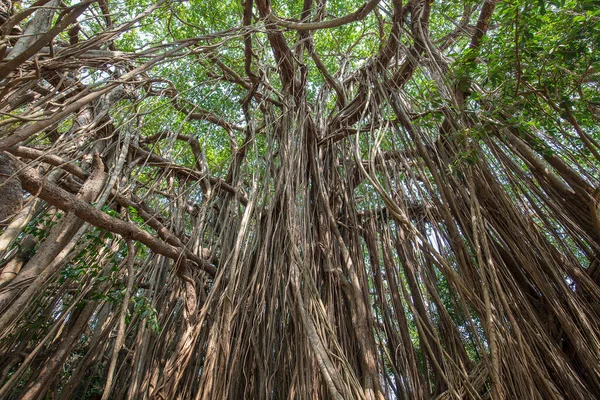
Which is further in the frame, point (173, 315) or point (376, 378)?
point (173, 315)

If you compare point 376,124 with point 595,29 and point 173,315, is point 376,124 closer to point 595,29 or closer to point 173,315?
point 595,29

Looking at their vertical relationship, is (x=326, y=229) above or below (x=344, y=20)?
below

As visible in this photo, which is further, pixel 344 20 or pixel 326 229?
pixel 326 229

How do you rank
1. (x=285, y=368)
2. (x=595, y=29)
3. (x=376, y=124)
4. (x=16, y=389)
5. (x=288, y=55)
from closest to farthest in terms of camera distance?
(x=595, y=29) < (x=285, y=368) < (x=16, y=389) < (x=376, y=124) < (x=288, y=55)

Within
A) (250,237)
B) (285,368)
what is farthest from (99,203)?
(285,368)

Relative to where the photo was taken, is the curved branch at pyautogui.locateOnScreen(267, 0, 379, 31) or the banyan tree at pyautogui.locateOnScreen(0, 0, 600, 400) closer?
the banyan tree at pyautogui.locateOnScreen(0, 0, 600, 400)

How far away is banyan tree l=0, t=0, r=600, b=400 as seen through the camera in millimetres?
1368

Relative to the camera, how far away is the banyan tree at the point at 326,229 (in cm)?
137

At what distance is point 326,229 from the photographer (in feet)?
7.25

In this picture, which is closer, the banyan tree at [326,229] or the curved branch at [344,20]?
the banyan tree at [326,229]

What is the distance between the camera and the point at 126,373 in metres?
2.28

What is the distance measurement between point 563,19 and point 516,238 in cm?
97

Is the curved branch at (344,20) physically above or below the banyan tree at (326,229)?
above

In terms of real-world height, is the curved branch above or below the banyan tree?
above
